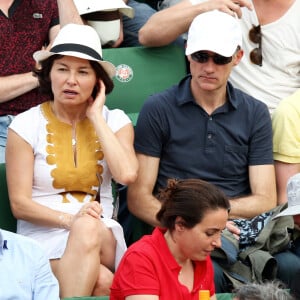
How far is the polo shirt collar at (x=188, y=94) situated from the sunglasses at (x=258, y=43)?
54 centimetres

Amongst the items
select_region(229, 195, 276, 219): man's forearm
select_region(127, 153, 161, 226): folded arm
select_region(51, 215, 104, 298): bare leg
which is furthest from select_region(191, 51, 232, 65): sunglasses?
select_region(51, 215, 104, 298): bare leg

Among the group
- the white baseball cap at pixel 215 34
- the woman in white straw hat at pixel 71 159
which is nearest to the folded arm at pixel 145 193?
the woman in white straw hat at pixel 71 159

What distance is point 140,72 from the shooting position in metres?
6.20

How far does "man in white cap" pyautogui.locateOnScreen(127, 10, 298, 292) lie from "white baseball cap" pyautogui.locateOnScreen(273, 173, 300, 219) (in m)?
0.45

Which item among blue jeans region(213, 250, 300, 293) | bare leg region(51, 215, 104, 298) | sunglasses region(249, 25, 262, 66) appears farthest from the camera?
sunglasses region(249, 25, 262, 66)

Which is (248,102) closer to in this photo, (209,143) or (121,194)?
(209,143)

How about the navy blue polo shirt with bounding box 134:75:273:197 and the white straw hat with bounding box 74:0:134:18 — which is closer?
the navy blue polo shirt with bounding box 134:75:273:197

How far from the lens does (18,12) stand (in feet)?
19.2

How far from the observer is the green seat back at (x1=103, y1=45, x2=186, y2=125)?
6121 millimetres

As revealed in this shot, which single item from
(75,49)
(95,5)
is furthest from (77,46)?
(95,5)

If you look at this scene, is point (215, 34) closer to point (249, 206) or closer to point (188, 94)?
point (188, 94)

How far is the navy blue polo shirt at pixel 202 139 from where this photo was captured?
5.41m

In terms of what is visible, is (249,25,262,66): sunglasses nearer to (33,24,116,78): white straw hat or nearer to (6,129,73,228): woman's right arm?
(33,24,116,78): white straw hat

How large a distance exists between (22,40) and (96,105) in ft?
2.79
